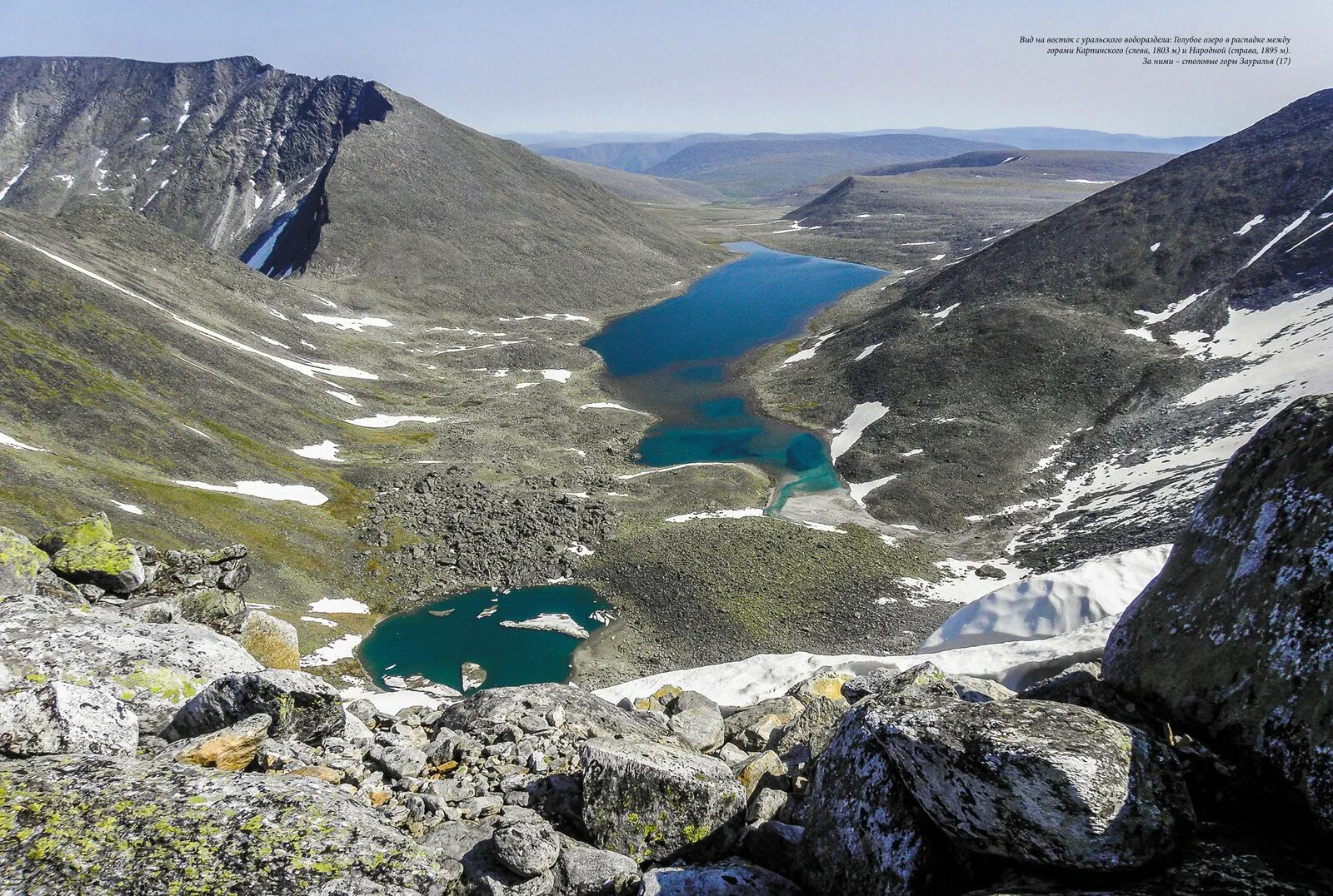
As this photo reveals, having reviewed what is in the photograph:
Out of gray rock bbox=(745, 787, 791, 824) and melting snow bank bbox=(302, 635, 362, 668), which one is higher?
gray rock bbox=(745, 787, 791, 824)

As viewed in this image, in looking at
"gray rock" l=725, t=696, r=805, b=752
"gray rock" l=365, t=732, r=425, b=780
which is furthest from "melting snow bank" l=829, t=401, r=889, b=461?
"gray rock" l=365, t=732, r=425, b=780

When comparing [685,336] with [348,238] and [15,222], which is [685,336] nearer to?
[348,238]

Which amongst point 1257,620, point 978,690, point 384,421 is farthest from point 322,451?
point 1257,620

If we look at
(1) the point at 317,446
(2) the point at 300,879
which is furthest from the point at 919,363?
(2) the point at 300,879

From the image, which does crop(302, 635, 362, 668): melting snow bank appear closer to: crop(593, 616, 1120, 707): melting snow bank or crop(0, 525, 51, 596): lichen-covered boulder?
crop(593, 616, 1120, 707): melting snow bank

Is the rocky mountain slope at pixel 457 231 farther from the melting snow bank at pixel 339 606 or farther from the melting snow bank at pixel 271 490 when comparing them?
the melting snow bank at pixel 339 606

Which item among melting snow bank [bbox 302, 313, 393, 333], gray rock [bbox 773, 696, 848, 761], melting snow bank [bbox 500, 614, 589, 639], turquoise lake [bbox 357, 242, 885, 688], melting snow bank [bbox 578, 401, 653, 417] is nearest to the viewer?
gray rock [bbox 773, 696, 848, 761]

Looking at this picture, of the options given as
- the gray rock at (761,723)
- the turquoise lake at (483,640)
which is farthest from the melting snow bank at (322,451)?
the gray rock at (761,723)
